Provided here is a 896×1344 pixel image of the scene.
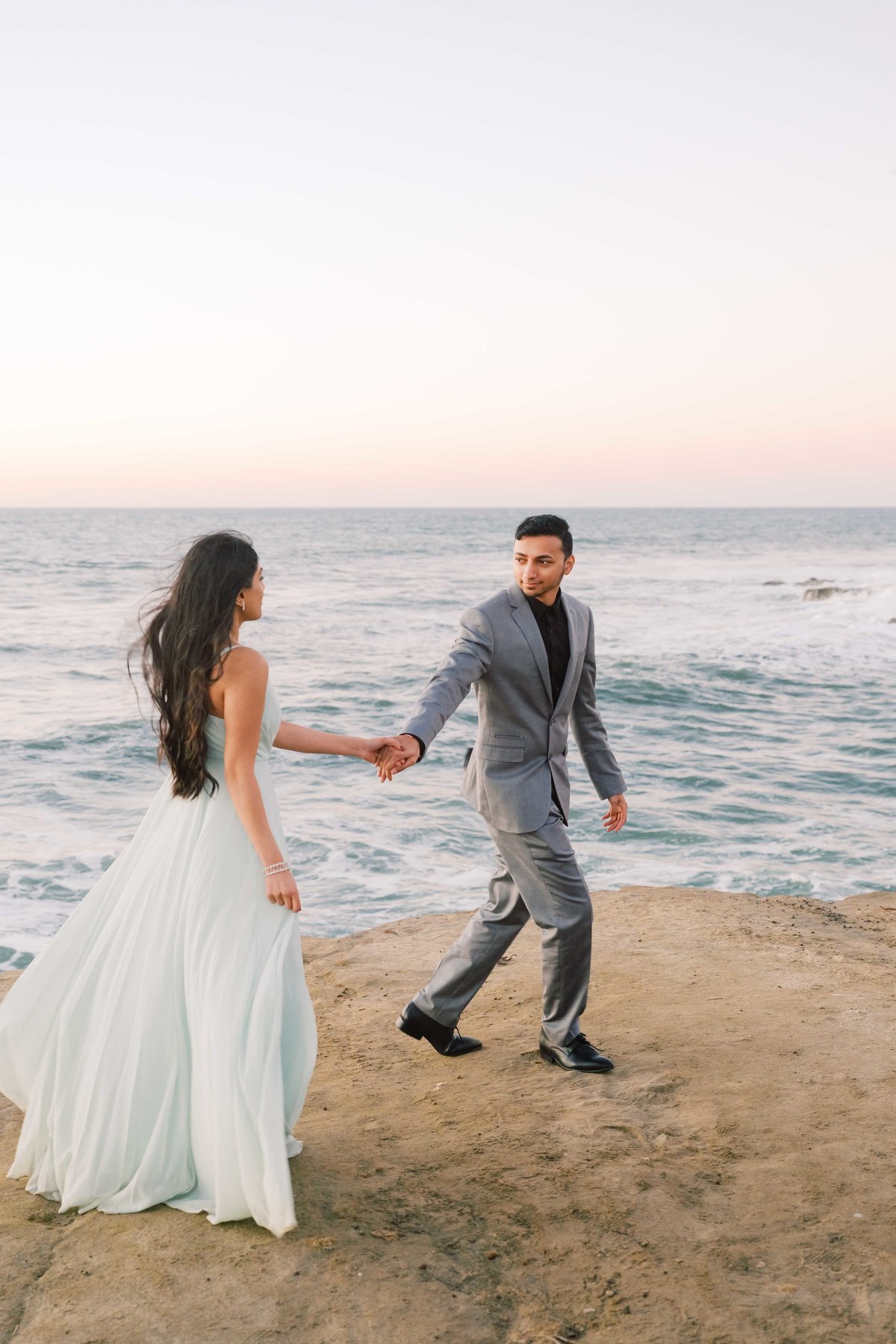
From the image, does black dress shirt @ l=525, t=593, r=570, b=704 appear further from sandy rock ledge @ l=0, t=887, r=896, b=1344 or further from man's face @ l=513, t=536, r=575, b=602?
sandy rock ledge @ l=0, t=887, r=896, b=1344

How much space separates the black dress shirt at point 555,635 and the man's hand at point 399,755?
2.33 feet

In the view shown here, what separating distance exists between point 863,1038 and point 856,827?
605 centimetres

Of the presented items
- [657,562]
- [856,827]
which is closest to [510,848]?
[856,827]

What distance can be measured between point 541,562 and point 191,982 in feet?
6.98

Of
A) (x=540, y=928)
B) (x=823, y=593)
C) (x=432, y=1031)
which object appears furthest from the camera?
(x=823, y=593)

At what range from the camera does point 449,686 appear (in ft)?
13.9

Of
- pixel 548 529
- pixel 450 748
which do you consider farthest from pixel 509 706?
pixel 450 748

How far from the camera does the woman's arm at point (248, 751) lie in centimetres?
320

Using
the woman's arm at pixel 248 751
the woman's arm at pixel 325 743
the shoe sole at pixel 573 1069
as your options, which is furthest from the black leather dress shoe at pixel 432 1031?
the woman's arm at pixel 248 751

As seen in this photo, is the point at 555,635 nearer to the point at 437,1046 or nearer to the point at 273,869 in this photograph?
the point at 273,869

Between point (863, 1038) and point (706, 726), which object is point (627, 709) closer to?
point (706, 726)

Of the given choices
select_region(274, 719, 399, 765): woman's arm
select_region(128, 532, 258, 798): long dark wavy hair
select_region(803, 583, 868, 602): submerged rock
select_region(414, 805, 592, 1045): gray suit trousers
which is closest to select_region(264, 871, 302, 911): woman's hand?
select_region(128, 532, 258, 798): long dark wavy hair

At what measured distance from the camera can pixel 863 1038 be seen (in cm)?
459

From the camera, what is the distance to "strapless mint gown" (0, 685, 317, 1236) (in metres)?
3.09
